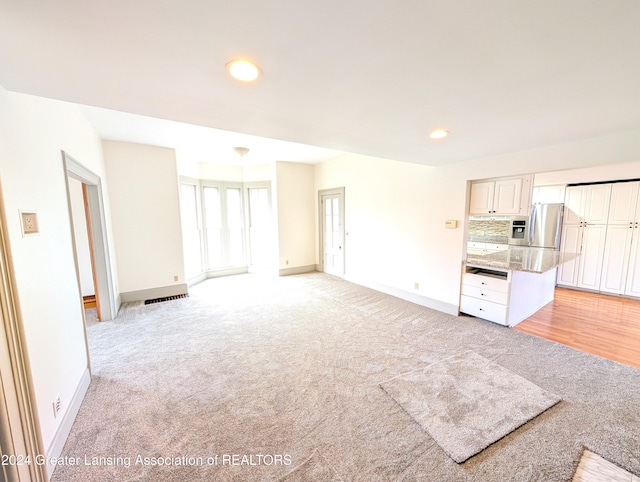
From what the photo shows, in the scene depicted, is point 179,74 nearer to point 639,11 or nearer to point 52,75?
point 52,75

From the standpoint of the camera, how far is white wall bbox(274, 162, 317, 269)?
5.85 meters

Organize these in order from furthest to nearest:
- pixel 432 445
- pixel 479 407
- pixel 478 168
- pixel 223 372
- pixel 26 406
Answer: pixel 478 168, pixel 223 372, pixel 479 407, pixel 432 445, pixel 26 406

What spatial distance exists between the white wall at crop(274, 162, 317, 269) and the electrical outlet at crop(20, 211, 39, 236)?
4.33 meters

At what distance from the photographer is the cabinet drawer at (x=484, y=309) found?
325cm

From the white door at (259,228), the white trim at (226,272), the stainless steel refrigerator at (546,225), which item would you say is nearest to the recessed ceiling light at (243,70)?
the white door at (259,228)

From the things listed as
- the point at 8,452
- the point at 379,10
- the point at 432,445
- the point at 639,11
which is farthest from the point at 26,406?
the point at 639,11

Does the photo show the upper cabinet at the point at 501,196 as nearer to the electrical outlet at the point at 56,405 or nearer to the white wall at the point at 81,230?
the electrical outlet at the point at 56,405

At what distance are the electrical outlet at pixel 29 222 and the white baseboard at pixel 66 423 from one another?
130cm

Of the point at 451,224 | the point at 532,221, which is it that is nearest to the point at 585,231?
the point at 532,221

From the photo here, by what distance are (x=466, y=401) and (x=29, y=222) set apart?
3357 mm

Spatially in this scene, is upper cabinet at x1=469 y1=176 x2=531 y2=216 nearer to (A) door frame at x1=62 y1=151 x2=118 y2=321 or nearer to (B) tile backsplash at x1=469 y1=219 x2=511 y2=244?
(B) tile backsplash at x1=469 y1=219 x2=511 y2=244

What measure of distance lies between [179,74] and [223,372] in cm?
245

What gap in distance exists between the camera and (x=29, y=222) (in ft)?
5.08

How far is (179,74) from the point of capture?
1358 millimetres
